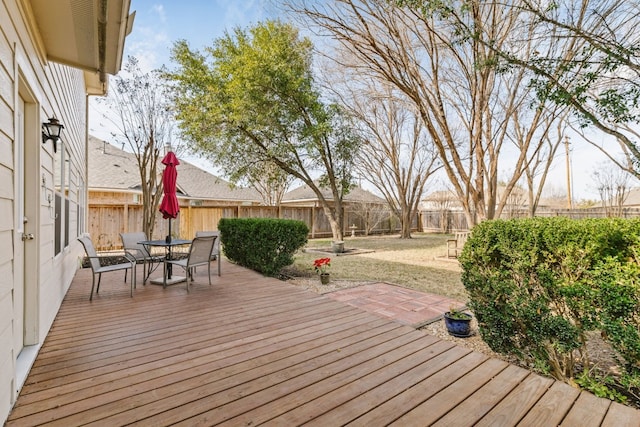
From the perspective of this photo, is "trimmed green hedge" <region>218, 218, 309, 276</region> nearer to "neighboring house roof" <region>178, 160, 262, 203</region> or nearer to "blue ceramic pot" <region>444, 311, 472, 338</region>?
"blue ceramic pot" <region>444, 311, 472, 338</region>

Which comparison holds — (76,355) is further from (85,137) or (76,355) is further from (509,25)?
(509,25)

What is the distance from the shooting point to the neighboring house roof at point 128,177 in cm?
1220

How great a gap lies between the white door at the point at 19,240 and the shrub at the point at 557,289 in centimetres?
376

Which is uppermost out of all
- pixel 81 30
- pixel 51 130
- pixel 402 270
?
pixel 81 30

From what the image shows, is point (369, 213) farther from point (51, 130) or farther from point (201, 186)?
point (51, 130)

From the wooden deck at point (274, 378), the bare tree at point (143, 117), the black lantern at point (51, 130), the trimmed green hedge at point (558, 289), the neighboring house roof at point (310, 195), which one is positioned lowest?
the wooden deck at point (274, 378)

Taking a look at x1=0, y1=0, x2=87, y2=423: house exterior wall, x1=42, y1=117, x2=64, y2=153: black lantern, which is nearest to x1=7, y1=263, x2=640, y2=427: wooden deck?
x1=0, y1=0, x2=87, y2=423: house exterior wall

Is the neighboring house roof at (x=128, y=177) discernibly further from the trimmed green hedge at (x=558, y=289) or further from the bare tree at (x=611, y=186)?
the bare tree at (x=611, y=186)

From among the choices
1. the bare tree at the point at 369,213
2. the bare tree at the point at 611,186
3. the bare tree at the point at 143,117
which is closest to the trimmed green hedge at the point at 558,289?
the bare tree at the point at 143,117

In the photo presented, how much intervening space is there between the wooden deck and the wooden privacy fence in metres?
6.84

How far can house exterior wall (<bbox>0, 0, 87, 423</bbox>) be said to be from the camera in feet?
5.88

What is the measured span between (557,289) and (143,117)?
10448 mm

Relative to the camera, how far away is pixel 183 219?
36.2 ft

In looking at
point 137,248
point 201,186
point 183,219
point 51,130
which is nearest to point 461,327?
point 51,130
